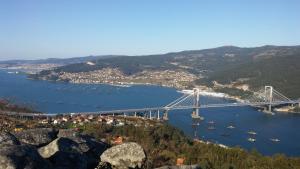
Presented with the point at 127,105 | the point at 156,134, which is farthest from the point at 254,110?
the point at 156,134

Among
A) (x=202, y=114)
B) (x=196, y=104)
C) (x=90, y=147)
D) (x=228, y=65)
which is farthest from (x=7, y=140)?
(x=228, y=65)

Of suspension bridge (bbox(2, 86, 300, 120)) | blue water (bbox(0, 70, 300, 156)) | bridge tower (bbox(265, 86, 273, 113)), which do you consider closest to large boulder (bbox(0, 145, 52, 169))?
blue water (bbox(0, 70, 300, 156))

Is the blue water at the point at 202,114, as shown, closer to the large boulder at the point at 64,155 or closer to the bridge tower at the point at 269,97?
the bridge tower at the point at 269,97

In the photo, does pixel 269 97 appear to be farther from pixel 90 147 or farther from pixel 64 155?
pixel 64 155

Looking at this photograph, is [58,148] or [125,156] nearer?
[58,148]

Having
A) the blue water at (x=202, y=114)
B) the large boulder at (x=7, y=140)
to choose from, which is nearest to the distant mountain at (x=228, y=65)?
the blue water at (x=202, y=114)

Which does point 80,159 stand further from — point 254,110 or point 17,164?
point 254,110
